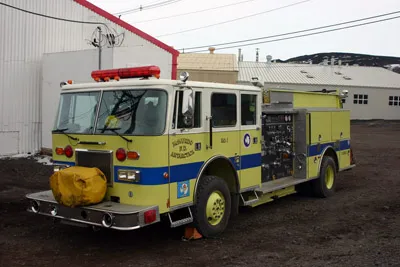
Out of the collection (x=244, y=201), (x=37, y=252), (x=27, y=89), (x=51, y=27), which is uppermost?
(x=51, y=27)

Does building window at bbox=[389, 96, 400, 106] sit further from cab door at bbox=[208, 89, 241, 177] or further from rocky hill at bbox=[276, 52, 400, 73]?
cab door at bbox=[208, 89, 241, 177]

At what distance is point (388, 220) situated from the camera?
7.93 meters

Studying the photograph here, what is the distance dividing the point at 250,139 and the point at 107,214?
299 centimetres

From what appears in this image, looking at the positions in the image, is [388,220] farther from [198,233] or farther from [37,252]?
[37,252]

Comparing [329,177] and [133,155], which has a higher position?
[133,155]

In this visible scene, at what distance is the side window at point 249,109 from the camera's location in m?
7.46

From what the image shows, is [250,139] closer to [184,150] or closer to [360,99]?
[184,150]

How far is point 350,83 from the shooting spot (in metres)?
45.6

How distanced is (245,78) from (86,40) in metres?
27.4

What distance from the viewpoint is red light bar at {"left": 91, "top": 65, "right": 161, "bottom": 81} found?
6137mm

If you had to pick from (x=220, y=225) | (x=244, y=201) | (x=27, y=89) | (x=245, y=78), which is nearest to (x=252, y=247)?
(x=220, y=225)

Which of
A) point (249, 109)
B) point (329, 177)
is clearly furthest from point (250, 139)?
point (329, 177)

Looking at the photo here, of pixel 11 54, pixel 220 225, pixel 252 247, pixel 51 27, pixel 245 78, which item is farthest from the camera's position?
pixel 245 78

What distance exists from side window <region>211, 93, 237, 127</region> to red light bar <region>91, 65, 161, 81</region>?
3.50ft
